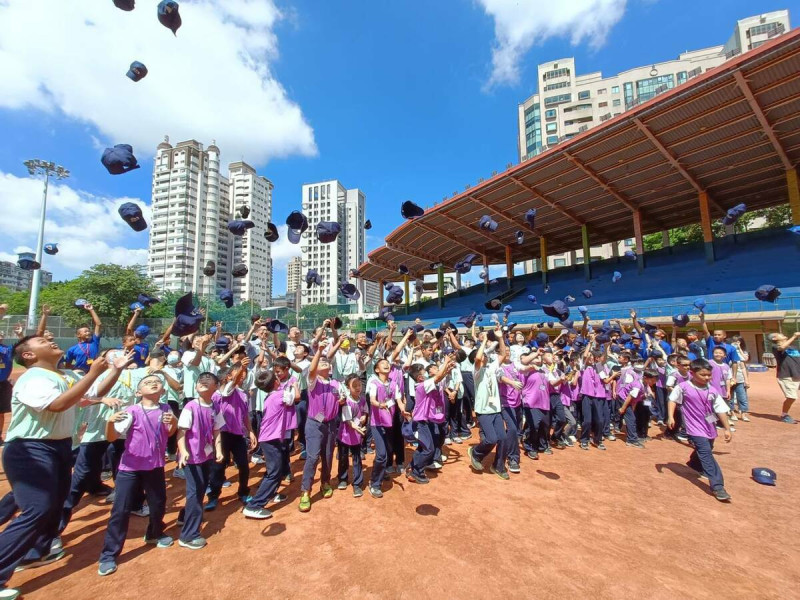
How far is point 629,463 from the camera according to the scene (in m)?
5.93

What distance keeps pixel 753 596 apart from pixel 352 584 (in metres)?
3.19

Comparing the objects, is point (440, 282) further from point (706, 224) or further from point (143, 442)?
point (143, 442)

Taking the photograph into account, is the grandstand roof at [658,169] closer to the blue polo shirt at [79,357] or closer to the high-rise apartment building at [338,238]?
the blue polo shirt at [79,357]

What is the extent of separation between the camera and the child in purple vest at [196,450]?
355 cm

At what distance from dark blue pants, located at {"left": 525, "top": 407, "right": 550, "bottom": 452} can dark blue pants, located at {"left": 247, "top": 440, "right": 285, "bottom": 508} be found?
4.03 meters

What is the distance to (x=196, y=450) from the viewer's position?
3629 mm

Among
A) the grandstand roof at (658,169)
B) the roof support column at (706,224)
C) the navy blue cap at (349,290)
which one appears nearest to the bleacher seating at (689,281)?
the roof support column at (706,224)

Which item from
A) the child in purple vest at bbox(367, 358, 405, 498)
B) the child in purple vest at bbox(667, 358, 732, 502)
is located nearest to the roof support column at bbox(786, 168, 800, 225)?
the child in purple vest at bbox(667, 358, 732, 502)

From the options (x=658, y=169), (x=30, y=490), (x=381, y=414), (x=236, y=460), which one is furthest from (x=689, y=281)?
(x=30, y=490)

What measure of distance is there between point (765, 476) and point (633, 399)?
214 centimetres

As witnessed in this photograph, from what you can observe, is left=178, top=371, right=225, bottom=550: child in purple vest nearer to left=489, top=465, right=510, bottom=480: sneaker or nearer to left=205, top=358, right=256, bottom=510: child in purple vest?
left=205, top=358, right=256, bottom=510: child in purple vest

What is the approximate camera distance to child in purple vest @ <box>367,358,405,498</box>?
15.8 feet

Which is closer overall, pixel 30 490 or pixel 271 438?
pixel 30 490

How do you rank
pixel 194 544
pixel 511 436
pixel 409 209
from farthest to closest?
pixel 409 209 → pixel 511 436 → pixel 194 544
